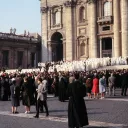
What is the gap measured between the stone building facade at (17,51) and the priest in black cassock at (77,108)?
44941 mm

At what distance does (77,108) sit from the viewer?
1079cm

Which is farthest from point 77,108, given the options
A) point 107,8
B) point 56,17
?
point 56,17

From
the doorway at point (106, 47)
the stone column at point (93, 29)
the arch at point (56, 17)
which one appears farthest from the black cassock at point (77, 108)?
the arch at point (56, 17)

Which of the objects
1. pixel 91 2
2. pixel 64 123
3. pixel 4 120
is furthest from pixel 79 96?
pixel 91 2

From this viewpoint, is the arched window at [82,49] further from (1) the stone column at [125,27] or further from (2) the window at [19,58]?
(2) the window at [19,58]

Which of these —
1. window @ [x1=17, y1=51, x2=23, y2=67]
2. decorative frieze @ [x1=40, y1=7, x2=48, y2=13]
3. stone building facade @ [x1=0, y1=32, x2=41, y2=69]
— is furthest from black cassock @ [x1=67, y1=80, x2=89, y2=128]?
window @ [x1=17, y1=51, x2=23, y2=67]

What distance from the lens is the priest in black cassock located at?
10.7 metres

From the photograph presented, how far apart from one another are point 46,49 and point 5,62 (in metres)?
7.13

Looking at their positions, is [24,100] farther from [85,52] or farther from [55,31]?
[55,31]

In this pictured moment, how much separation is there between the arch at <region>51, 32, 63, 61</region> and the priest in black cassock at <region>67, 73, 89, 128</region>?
4590cm

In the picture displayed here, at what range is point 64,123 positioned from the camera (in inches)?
483

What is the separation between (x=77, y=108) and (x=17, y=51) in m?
48.2

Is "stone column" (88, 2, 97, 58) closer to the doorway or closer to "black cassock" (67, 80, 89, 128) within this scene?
the doorway

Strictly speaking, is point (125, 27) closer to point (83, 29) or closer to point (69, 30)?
point (83, 29)
